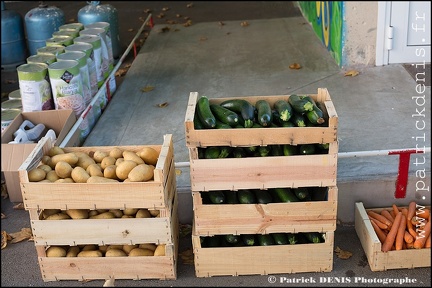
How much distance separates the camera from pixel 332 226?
371 centimetres

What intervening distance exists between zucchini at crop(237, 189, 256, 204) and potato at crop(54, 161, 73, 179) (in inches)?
43.5

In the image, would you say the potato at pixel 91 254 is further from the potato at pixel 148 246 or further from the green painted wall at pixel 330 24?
the green painted wall at pixel 330 24

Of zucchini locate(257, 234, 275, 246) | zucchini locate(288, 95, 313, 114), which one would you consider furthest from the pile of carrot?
zucchini locate(288, 95, 313, 114)

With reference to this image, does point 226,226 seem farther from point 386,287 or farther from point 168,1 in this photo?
point 168,1

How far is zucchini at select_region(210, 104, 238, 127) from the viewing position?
144 inches

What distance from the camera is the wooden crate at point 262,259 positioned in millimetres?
3756

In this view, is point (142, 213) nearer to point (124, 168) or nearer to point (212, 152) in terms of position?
point (124, 168)

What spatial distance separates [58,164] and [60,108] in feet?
5.17

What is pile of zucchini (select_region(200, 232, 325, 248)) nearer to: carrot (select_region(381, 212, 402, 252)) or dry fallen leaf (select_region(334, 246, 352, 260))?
dry fallen leaf (select_region(334, 246, 352, 260))

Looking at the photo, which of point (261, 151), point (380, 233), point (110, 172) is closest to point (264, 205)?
point (261, 151)

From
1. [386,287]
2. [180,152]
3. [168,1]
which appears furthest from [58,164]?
[168,1]

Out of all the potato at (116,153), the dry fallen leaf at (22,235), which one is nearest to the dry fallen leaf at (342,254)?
the potato at (116,153)

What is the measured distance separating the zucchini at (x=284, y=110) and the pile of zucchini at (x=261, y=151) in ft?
0.56

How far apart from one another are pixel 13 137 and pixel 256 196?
231cm
